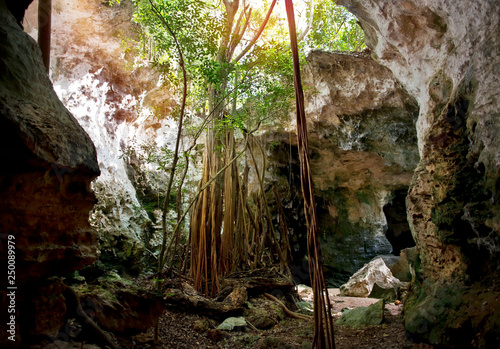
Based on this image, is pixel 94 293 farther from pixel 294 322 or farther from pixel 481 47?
pixel 481 47

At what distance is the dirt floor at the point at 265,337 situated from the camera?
2105mm

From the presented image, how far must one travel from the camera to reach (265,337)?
2.62m

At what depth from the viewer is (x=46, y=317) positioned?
1.37 metres

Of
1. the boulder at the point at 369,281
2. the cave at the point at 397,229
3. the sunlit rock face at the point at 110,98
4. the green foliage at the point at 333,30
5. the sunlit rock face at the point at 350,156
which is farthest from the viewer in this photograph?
the cave at the point at 397,229

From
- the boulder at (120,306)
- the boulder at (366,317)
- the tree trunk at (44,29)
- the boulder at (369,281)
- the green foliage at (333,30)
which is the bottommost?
the boulder at (369,281)

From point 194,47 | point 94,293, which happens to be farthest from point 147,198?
point 94,293

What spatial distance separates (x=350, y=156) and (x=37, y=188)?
7.35 meters

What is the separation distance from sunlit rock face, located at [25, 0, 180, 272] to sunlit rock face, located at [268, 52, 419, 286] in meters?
3.10

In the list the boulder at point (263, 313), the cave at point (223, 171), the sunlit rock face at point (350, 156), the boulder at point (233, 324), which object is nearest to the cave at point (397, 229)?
the sunlit rock face at point (350, 156)

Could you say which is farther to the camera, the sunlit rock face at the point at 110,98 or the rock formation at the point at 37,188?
the sunlit rock face at the point at 110,98

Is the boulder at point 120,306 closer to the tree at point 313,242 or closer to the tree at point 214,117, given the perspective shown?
the tree at point 313,242

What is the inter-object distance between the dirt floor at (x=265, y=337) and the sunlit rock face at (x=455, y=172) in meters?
0.23

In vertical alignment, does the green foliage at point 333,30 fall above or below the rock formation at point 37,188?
above

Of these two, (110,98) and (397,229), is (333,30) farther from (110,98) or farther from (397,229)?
(397,229)
